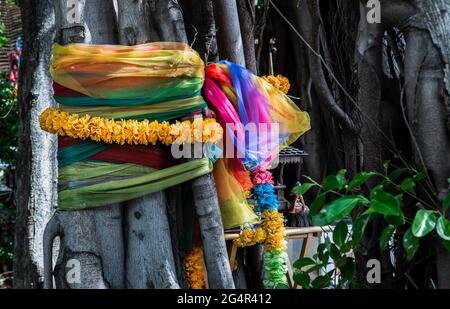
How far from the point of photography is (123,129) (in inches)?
112

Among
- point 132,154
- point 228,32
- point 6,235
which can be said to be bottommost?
point 6,235

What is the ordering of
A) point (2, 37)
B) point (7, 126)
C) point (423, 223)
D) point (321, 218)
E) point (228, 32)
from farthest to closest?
1. point (2, 37)
2. point (7, 126)
3. point (228, 32)
4. point (321, 218)
5. point (423, 223)

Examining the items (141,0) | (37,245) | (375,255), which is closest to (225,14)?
(141,0)

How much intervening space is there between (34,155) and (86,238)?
7.43 feet

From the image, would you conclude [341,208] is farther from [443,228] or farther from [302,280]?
[302,280]

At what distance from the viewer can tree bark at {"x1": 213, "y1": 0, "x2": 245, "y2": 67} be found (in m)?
3.74

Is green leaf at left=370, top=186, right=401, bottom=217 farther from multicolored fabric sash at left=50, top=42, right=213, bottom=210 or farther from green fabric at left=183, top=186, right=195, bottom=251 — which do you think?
green fabric at left=183, top=186, right=195, bottom=251

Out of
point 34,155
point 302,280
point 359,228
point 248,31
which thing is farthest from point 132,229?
point 34,155

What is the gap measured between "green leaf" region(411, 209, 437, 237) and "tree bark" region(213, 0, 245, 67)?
1.50 meters

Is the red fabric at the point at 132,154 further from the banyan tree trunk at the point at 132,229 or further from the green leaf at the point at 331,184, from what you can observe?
the green leaf at the point at 331,184

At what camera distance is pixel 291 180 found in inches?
250

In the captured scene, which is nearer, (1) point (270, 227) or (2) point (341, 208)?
(2) point (341, 208)

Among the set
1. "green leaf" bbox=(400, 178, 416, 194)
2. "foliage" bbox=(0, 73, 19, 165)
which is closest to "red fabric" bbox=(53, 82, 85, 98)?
"green leaf" bbox=(400, 178, 416, 194)
